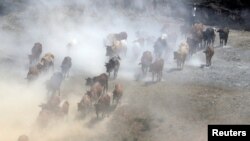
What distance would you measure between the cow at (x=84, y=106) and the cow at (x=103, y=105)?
0.71 meters

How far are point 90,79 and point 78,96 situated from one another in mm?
1850

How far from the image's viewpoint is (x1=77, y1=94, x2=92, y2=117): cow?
28.3 m

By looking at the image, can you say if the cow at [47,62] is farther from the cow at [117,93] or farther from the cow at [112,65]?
the cow at [117,93]

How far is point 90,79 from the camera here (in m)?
32.1

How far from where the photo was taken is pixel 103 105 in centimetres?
2789

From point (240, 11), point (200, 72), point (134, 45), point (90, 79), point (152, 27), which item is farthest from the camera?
point (240, 11)

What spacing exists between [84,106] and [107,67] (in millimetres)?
5831

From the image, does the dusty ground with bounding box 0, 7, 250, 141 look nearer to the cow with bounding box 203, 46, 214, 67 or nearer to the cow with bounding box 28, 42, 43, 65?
the cow with bounding box 203, 46, 214, 67

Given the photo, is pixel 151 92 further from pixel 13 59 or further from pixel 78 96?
pixel 13 59

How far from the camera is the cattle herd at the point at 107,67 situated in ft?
91.5

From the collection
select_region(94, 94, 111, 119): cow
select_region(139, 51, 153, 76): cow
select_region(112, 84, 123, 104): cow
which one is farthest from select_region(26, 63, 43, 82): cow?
select_region(139, 51, 153, 76): cow

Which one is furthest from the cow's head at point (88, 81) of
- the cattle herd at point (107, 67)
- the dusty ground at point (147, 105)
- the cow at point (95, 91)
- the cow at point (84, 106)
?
the cow at point (84, 106)

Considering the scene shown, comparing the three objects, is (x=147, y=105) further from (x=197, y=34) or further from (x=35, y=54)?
(x=197, y=34)

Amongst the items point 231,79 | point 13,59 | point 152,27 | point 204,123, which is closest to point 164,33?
point 152,27
